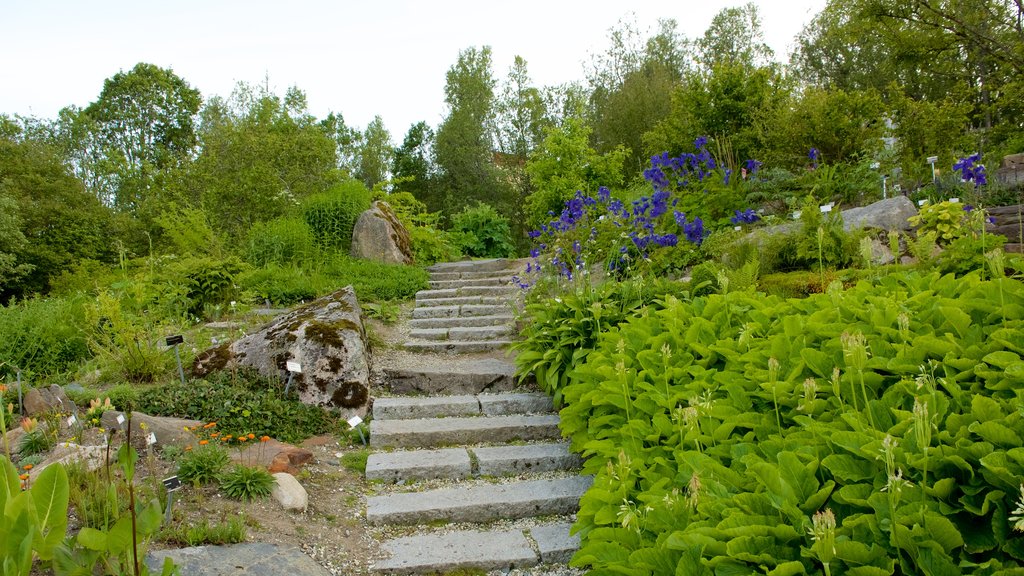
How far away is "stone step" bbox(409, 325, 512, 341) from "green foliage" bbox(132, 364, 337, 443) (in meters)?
2.06

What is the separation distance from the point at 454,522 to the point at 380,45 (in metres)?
7.58

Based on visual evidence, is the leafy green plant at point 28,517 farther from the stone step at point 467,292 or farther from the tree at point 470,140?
the tree at point 470,140

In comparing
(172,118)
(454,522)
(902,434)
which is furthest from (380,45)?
(172,118)

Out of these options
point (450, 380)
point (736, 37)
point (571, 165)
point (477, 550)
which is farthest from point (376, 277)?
point (736, 37)

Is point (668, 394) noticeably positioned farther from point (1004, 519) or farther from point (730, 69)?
point (730, 69)

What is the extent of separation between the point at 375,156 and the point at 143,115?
1118cm

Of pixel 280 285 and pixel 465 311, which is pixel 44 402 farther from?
pixel 465 311

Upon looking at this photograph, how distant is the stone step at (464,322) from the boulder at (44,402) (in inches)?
135

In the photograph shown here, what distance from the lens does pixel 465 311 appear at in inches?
295

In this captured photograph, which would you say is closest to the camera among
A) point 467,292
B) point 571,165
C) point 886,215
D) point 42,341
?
point 42,341

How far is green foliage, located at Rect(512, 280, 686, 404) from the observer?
172 inches

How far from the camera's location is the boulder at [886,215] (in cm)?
576

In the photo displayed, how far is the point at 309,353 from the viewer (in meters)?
4.93

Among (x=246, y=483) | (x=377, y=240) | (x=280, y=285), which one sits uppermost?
(x=377, y=240)
